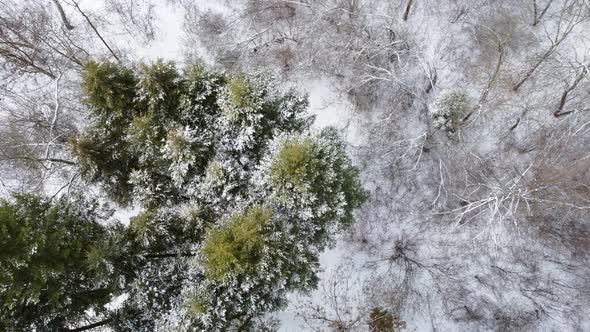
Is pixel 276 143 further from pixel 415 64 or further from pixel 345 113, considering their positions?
pixel 415 64

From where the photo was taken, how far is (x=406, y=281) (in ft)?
47.8

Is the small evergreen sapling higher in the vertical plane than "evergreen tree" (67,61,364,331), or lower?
higher

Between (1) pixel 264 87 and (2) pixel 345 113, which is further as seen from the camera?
(2) pixel 345 113

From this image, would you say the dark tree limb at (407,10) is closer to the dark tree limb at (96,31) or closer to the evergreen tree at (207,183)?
the evergreen tree at (207,183)

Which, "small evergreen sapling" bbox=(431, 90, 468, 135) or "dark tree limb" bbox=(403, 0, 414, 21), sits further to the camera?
"dark tree limb" bbox=(403, 0, 414, 21)

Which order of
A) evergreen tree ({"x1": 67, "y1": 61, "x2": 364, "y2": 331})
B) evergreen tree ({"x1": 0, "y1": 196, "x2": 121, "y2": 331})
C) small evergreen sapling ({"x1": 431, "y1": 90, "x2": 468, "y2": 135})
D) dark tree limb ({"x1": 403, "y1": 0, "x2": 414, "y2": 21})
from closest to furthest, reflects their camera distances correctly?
evergreen tree ({"x1": 0, "y1": 196, "x2": 121, "y2": 331}) → evergreen tree ({"x1": 67, "y1": 61, "x2": 364, "y2": 331}) → small evergreen sapling ({"x1": 431, "y1": 90, "x2": 468, "y2": 135}) → dark tree limb ({"x1": 403, "y1": 0, "x2": 414, "y2": 21})

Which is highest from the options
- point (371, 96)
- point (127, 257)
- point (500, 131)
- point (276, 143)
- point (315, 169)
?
point (371, 96)

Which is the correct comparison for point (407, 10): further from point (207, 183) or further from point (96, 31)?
point (96, 31)

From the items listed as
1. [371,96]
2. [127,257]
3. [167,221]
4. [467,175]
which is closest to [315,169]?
[167,221]

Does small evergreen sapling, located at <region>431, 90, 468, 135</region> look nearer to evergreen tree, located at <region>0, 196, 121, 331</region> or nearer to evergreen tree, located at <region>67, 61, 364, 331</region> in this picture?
evergreen tree, located at <region>67, 61, 364, 331</region>

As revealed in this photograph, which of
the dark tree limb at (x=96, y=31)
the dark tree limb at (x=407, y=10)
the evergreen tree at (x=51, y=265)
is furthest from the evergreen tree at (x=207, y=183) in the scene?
the dark tree limb at (x=407, y=10)

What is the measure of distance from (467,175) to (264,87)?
27.2 ft

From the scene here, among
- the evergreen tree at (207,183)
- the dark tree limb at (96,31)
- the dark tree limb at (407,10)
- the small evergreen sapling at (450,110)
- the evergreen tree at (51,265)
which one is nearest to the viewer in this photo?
the evergreen tree at (51,265)

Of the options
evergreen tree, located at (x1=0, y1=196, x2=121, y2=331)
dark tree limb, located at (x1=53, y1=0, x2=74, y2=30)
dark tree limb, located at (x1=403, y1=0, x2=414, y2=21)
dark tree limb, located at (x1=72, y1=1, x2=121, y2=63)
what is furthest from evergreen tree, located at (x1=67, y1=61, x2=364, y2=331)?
dark tree limb, located at (x1=403, y1=0, x2=414, y2=21)
